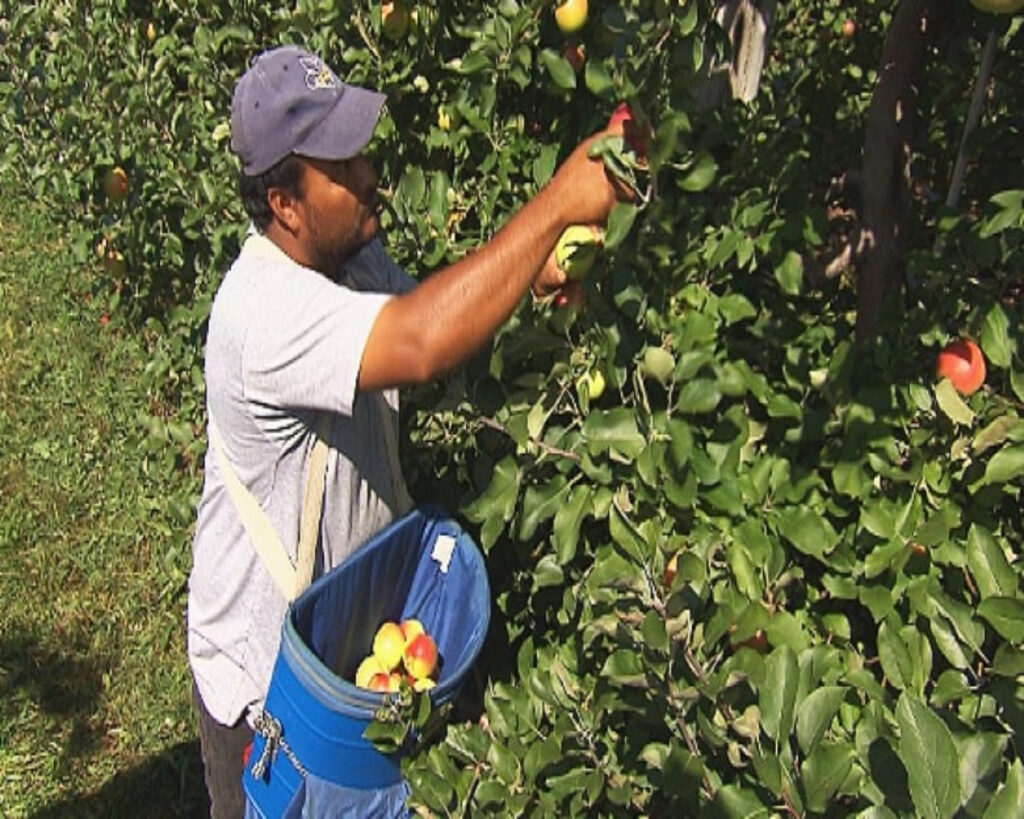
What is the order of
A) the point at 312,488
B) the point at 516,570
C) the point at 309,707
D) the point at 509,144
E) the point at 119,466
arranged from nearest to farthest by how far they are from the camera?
the point at 309,707
the point at 312,488
the point at 509,144
the point at 516,570
the point at 119,466

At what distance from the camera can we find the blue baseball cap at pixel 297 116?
186 cm

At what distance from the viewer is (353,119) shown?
1885 mm

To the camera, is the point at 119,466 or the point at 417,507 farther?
the point at 119,466

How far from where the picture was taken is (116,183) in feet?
11.8

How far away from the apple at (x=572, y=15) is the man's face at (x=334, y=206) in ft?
1.26

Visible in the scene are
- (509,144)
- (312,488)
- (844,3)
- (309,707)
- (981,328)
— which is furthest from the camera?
(844,3)

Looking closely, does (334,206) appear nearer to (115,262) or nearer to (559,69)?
(559,69)

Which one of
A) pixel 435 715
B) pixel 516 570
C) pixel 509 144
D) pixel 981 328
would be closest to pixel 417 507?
pixel 516 570

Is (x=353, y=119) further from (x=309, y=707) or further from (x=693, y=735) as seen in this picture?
(x=693, y=735)

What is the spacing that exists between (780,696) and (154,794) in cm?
214

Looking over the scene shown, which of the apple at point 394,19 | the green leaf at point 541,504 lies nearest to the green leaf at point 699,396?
the green leaf at point 541,504

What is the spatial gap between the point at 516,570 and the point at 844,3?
146 centimetres

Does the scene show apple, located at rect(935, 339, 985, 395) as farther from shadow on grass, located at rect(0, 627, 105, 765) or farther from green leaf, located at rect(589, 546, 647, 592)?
shadow on grass, located at rect(0, 627, 105, 765)

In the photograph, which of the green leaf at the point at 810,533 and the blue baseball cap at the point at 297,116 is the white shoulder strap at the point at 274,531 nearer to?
the blue baseball cap at the point at 297,116
